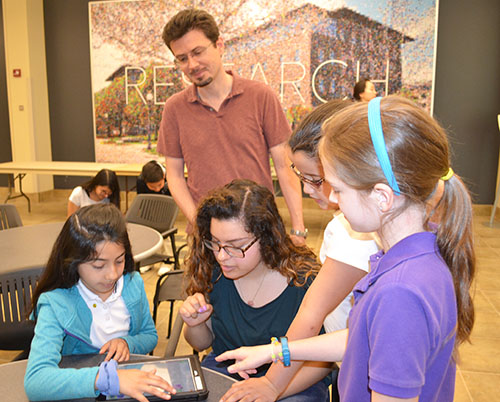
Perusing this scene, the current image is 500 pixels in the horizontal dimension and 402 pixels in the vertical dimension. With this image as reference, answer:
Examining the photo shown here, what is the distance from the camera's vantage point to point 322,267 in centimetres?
126

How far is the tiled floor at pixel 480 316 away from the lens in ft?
8.64

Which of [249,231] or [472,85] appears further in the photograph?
[472,85]

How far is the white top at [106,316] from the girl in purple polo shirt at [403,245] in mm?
920

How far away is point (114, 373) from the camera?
3.79ft

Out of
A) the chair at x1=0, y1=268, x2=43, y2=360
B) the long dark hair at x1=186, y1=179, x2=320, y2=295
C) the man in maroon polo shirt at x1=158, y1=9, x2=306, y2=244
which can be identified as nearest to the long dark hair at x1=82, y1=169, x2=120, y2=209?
the man in maroon polo shirt at x1=158, y1=9, x2=306, y2=244

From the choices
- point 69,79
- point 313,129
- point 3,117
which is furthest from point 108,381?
point 3,117

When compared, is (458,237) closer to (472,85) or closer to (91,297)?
(91,297)

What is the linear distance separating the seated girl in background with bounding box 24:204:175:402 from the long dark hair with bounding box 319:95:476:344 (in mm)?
927

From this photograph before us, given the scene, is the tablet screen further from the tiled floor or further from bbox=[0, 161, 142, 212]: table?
bbox=[0, 161, 142, 212]: table

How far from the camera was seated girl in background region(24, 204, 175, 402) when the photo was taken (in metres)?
1.40

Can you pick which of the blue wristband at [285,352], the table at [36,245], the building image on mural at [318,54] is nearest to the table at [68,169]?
the building image on mural at [318,54]

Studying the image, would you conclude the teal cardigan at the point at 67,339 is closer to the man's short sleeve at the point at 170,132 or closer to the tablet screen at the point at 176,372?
the tablet screen at the point at 176,372

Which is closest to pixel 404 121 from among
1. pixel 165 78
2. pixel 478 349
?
pixel 478 349

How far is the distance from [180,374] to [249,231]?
20.6 inches
